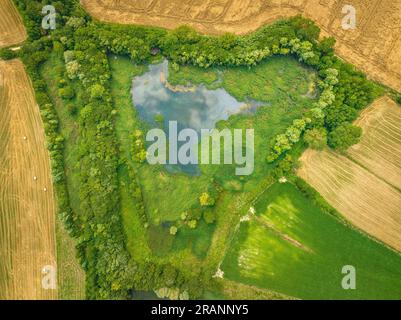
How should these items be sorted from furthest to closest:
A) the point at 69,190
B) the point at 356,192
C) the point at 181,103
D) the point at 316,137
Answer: the point at 181,103, the point at 69,190, the point at 356,192, the point at 316,137

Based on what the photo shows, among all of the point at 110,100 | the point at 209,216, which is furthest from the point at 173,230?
the point at 110,100

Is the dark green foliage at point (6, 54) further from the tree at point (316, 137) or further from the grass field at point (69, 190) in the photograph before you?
the tree at point (316, 137)

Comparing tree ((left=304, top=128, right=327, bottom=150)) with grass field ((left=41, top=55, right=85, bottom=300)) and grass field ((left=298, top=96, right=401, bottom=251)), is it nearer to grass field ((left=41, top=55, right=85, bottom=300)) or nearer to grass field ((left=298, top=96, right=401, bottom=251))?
grass field ((left=298, top=96, right=401, bottom=251))

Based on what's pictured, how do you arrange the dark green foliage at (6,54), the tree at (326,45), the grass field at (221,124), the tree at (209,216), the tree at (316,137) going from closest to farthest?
the tree at (209,216)
the tree at (316,137)
the grass field at (221,124)
the tree at (326,45)
the dark green foliage at (6,54)

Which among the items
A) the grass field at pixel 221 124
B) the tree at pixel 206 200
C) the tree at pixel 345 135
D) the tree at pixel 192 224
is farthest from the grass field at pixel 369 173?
the tree at pixel 192 224

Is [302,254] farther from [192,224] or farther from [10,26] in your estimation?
[10,26]

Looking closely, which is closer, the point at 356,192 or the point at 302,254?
the point at 302,254

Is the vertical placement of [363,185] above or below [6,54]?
below
